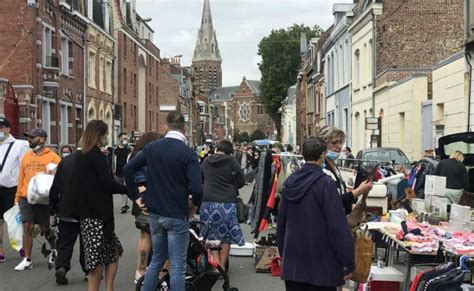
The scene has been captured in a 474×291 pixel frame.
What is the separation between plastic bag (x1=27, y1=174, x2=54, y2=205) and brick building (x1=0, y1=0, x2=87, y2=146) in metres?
17.9

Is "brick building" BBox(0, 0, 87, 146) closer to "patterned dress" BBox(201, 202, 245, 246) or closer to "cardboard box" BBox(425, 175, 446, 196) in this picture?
"patterned dress" BBox(201, 202, 245, 246)

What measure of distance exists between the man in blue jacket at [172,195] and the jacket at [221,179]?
2277 mm

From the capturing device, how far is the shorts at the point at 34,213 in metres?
9.13

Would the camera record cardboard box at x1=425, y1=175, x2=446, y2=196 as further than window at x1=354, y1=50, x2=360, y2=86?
No

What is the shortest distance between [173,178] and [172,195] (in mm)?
160

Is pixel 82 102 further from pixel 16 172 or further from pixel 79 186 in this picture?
pixel 79 186

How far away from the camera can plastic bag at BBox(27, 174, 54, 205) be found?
873 cm

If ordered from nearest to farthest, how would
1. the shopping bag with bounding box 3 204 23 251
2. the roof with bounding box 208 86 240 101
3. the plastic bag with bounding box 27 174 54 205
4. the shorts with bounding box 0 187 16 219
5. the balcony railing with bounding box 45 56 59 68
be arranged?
the plastic bag with bounding box 27 174 54 205, the shopping bag with bounding box 3 204 23 251, the shorts with bounding box 0 187 16 219, the balcony railing with bounding box 45 56 59 68, the roof with bounding box 208 86 240 101

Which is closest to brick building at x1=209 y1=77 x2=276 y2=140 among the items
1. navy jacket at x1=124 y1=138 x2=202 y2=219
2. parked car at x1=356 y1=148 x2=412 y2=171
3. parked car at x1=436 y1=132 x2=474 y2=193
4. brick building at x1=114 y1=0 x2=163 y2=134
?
brick building at x1=114 y1=0 x2=163 y2=134

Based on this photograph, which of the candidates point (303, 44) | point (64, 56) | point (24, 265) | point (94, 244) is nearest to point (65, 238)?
point (94, 244)

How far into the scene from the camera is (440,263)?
622 centimetres

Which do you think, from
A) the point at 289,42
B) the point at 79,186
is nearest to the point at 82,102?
the point at 79,186

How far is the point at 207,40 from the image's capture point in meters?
152

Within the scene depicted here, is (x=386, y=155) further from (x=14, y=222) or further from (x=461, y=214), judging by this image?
(x=14, y=222)
